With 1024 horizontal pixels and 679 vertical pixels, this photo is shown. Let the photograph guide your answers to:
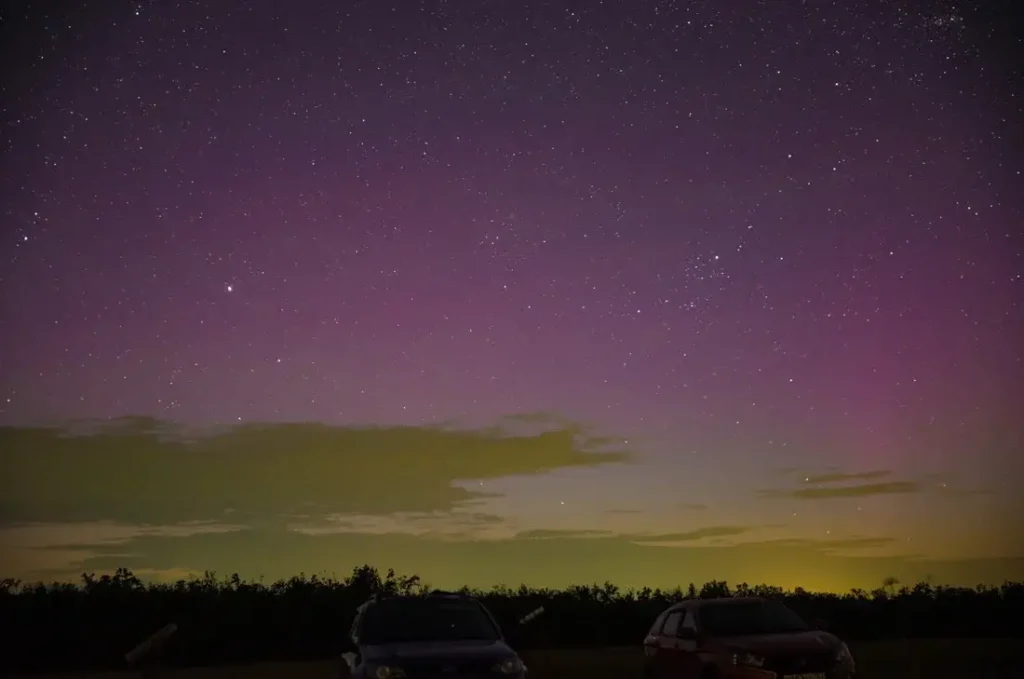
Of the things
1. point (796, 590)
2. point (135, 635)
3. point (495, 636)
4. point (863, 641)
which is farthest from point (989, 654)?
point (135, 635)

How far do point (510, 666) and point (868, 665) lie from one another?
1328 cm

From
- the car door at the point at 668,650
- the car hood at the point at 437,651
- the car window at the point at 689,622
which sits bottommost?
the car door at the point at 668,650

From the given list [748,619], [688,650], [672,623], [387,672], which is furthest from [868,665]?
[387,672]

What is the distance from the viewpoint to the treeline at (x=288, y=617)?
29.9 metres

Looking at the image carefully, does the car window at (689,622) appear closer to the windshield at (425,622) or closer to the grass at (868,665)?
the windshield at (425,622)

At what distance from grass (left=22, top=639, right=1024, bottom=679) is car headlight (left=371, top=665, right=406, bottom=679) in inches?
357

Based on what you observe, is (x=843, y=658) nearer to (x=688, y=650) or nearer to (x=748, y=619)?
(x=748, y=619)

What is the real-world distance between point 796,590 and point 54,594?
78.2 feet

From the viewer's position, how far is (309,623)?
1255 inches

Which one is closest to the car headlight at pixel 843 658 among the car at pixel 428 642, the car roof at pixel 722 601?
the car roof at pixel 722 601

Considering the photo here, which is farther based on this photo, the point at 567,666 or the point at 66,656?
the point at 66,656

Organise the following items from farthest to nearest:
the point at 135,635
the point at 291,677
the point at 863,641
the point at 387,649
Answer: the point at 863,641
the point at 135,635
the point at 291,677
the point at 387,649

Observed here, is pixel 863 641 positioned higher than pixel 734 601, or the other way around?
pixel 734 601

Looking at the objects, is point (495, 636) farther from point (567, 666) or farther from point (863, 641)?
Answer: point (863, 641)
